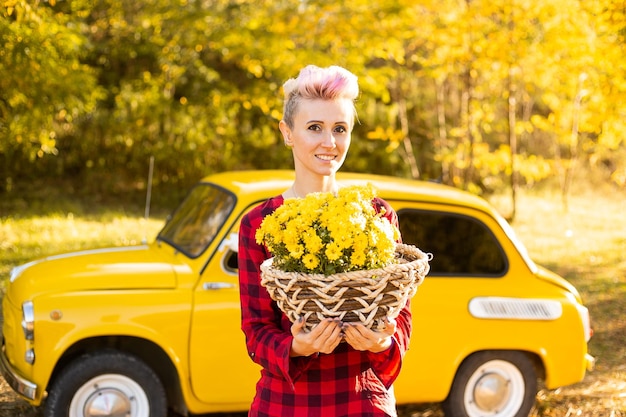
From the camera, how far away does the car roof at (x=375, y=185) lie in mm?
4805

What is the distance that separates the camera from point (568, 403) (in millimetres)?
5934

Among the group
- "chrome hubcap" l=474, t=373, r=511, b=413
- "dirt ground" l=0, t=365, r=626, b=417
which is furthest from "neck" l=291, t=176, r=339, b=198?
"dirt ground" l=0, t=365, r=626, b=417

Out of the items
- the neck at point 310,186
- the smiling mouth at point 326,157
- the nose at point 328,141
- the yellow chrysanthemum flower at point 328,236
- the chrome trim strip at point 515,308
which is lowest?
the chrome trim strip at point 515,308

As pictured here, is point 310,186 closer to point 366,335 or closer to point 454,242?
point 366,335

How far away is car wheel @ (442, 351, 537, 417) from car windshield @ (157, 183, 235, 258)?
1811 millimetres

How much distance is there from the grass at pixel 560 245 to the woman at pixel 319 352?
3.62m

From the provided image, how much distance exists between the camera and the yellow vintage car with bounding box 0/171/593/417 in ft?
14.2

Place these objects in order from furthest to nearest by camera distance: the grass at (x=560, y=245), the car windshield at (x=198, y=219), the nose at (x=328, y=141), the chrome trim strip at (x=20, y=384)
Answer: the grass at (x=560, y=245)
the car windshield at (x=198, y=219)
the chrome trim strip at (x=20, y=384)
the nose at (x=328, y=141)

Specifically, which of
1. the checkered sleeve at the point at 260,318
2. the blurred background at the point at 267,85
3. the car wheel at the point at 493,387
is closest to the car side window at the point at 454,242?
the car wheel at the point at 493,387

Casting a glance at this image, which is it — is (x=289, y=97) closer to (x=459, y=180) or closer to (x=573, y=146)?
(x=459, y=180)

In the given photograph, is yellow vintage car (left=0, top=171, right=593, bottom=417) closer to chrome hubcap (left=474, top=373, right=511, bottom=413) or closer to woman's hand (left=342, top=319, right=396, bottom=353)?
chrome hubcap (left=474, top=373, right=511, bottom=413)

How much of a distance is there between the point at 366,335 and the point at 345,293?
13 centimetres

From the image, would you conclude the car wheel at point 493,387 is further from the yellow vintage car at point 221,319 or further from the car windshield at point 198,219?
the car windshield at point 198,219

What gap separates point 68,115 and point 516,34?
268 inches
